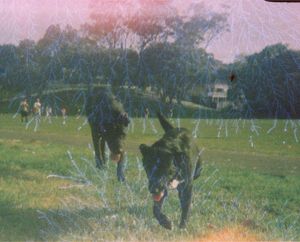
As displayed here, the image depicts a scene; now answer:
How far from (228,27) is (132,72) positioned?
2.12ft

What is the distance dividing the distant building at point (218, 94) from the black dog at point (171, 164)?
0.25 metres

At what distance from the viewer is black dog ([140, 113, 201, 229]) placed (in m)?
4.06

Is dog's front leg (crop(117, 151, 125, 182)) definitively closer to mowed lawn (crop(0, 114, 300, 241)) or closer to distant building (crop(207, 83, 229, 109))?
mowed lawn (crop(0, 114, 300, 241))

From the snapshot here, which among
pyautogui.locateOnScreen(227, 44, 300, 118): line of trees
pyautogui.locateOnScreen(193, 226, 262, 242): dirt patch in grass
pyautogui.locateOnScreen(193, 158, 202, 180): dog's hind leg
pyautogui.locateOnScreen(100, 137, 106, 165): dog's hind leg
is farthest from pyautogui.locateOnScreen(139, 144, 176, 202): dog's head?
pyautogui.locateOnScreen(227, 44, 300, 118): line of trees

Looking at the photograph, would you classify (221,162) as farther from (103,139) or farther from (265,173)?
(103,139)

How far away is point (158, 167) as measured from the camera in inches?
160

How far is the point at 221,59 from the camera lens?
403cm

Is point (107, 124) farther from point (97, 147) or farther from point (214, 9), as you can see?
point (214, 9)

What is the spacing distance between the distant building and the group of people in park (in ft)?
2.97

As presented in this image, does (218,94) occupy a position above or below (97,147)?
above

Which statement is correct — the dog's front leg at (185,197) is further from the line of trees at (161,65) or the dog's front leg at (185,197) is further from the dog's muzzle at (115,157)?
the line of trees at (161,65)

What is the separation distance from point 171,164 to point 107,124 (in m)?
0.47

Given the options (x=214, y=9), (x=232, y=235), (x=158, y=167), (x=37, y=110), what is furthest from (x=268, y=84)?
Result: (x=37, y=110)

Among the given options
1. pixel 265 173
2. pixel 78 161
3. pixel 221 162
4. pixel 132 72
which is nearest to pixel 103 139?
pixel 78 161
